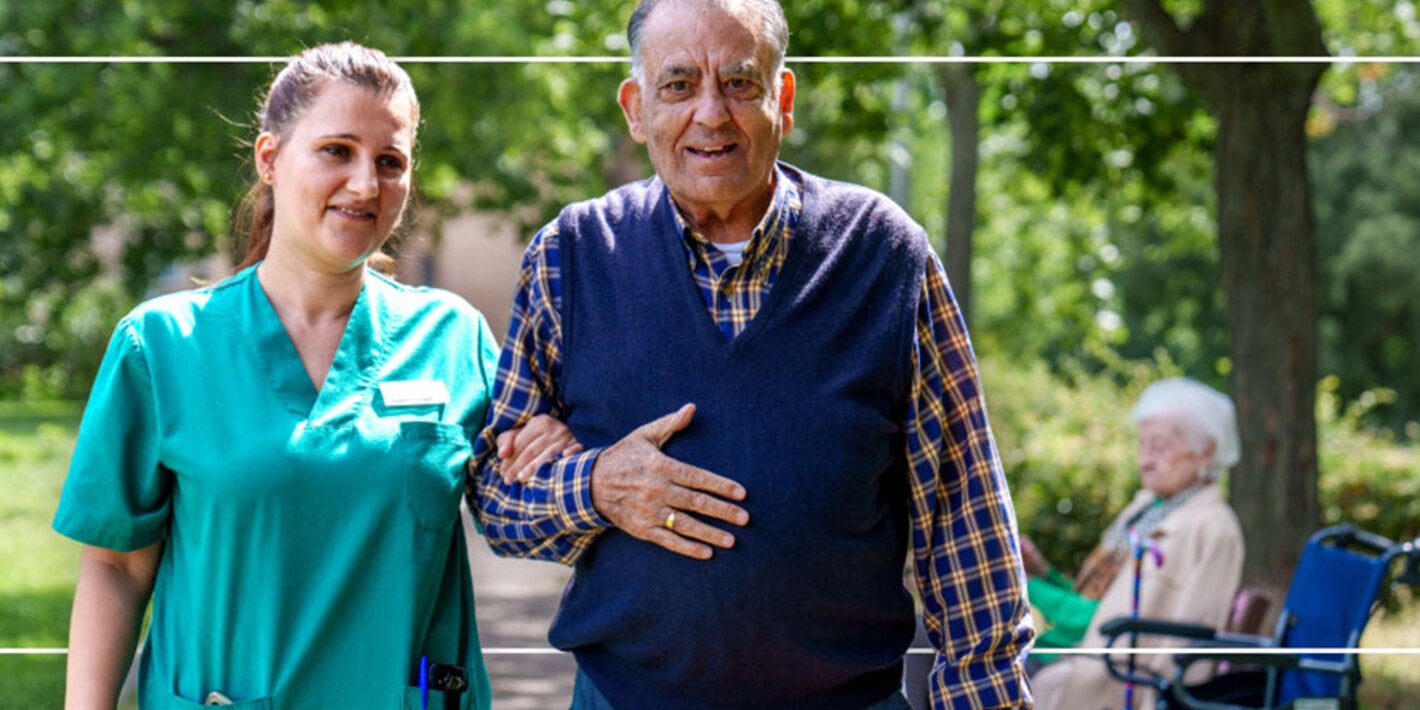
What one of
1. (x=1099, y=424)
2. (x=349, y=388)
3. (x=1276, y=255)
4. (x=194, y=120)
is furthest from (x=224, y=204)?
(x=349, y=388)

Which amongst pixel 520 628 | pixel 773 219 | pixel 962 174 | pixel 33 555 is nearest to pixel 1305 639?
pixel 773 219

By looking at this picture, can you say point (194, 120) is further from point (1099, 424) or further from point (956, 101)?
point (1099, 424)

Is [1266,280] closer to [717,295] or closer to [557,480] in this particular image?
[717,295]

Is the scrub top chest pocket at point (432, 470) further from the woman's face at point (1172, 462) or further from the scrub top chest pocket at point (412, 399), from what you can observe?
the woman's face at point (1172, 462)

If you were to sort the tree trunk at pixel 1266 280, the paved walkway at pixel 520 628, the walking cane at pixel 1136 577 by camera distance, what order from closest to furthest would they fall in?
the walking cane at pixel 1136 577
the tree trunk at pixel 1266 280
the paved walkway at pixel 520 628

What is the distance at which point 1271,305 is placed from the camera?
5.26m

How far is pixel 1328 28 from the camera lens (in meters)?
8.03

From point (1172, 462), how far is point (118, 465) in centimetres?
282

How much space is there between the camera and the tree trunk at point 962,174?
253 inches

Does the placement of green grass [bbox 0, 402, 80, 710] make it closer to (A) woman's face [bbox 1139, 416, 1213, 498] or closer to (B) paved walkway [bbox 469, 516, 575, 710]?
(B) paved walkway [bbox 469, 516, 575, 710]

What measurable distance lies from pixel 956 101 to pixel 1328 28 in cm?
240

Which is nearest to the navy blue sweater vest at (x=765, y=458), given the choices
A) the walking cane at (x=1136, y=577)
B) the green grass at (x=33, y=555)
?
the walking cane at (x=1136, y=577)

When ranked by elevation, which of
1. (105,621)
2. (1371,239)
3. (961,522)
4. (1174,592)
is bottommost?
(1174,592)

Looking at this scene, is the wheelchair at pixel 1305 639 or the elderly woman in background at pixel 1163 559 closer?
the wheelchair at pixel 1305 639
